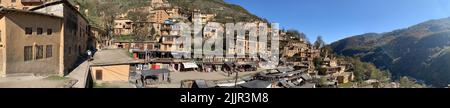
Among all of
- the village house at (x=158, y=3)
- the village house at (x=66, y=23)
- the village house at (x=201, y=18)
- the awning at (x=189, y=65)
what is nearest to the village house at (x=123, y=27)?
the village house at (x=201, y=18)

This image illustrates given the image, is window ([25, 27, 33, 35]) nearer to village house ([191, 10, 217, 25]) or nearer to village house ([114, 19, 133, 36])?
village house ([114, 19, 133, 36])

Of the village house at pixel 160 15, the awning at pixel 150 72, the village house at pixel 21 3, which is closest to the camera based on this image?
the village house at pixel 21 3

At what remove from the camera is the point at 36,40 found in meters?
12.1

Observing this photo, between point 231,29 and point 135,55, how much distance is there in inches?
915

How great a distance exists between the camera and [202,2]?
8838cm

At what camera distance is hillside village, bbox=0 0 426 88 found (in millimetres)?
11594

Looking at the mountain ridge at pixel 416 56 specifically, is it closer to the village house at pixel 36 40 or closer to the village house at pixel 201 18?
the village house at pixel 201 18

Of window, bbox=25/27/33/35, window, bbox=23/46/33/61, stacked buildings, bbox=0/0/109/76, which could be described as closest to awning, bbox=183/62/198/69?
stacked buildings, bbox=0/0/109/76

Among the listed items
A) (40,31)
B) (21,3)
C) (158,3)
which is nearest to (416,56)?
(158,3)

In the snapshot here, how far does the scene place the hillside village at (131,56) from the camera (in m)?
11.6

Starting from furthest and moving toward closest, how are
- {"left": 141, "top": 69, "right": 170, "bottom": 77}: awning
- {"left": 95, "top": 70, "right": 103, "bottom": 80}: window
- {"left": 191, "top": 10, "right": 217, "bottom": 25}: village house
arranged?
{"left": 191, "top": 10, "right": 217, "bottom": 25}: village house → {"left": 141, "top": 69, "right": 170, "bottom": 77}: awning → {"left": 95, "top": 70, "right": 103, "bottom": 80}: window

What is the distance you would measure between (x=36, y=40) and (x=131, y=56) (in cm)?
1904
